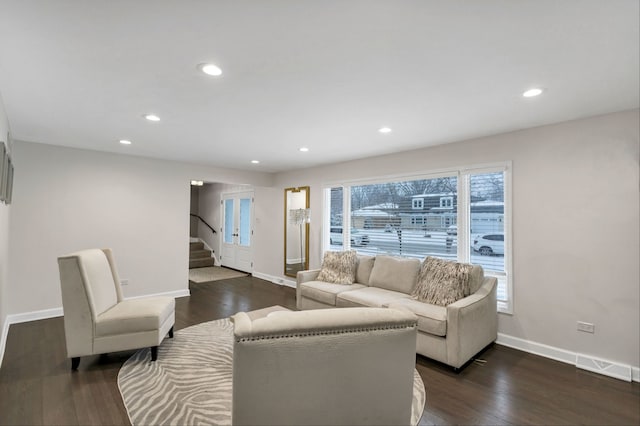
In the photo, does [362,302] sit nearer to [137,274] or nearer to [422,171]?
[422,171]

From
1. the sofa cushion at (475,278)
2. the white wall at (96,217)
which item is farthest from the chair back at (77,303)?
the sofa cushion at (475,278)

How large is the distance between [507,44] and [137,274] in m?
5.50

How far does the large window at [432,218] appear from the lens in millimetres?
3564

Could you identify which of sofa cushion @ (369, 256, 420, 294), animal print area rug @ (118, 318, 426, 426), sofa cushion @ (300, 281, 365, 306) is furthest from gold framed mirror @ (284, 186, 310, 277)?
animal print area rug @ (118, 318, 426, 426)

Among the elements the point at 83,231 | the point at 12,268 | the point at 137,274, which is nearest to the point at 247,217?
the point at 137,274

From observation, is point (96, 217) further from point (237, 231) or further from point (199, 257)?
point (199, 257)

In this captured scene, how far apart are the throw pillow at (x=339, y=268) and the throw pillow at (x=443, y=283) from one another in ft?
3.57

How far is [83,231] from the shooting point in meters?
4.47

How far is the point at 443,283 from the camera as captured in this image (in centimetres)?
329

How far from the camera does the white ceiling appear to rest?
150 cm

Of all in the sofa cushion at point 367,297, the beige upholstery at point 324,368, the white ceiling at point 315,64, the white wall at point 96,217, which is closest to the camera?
the beige upholstery at point 324,368

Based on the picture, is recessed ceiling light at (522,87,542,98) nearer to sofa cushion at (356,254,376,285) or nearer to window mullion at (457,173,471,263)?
window mullion at (457,173,471,263)

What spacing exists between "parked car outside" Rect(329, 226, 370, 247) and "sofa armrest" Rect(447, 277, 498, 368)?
2064mm

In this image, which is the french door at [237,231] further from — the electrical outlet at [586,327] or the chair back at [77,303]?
the electrical outlet at [586,327]
